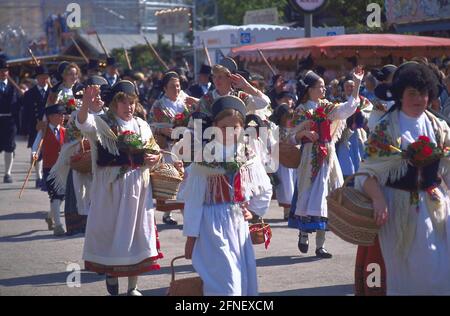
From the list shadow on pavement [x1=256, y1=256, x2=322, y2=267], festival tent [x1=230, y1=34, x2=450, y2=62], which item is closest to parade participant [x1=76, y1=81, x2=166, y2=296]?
shadow on pavement [x1=256, y1=256, x2=322, y2=267]

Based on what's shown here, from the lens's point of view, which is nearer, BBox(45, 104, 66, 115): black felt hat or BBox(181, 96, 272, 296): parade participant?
BBox(181, 96, 272, 296): parade participant

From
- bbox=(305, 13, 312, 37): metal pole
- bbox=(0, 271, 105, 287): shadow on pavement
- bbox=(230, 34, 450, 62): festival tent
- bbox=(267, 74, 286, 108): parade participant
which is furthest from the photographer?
bbox=(305, 13, 312, 37): metal pole

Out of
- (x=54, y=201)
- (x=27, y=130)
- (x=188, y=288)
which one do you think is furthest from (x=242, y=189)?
(x=27, y=130)

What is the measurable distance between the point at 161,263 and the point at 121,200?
182 centimetres

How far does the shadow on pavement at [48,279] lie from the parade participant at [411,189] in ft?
11.5

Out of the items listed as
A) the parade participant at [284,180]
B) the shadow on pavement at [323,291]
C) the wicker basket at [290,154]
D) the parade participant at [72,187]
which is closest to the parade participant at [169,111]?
the parade participant at [72,187]

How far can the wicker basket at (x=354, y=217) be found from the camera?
588cm

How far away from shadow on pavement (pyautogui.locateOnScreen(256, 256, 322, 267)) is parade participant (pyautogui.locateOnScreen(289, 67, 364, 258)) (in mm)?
160

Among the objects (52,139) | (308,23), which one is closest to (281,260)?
(52,139)

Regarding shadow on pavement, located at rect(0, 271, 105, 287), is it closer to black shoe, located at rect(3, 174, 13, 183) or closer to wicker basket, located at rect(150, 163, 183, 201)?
wicker basket, located at rect(150, 163, 183, 201)

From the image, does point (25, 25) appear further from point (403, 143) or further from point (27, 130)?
point (403, 143)

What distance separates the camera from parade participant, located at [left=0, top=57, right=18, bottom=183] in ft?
55.9

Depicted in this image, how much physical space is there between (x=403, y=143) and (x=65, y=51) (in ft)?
110

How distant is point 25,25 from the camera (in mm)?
49406
